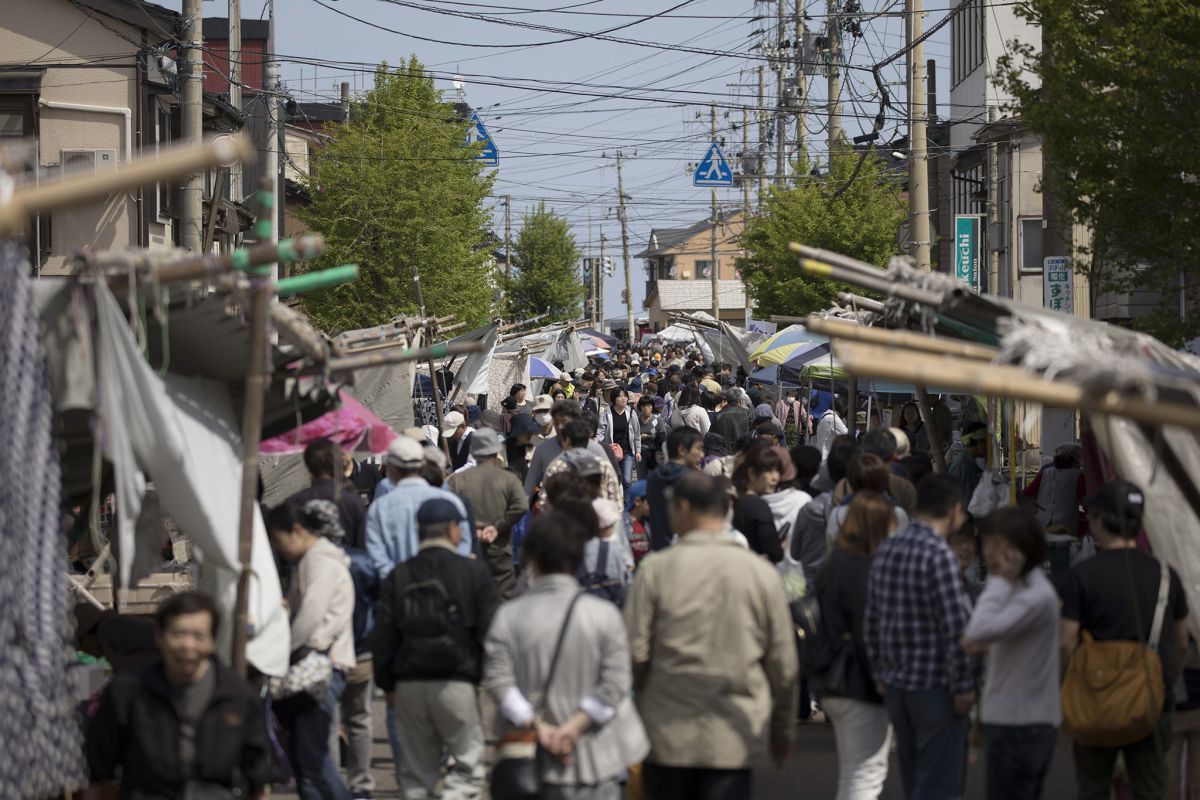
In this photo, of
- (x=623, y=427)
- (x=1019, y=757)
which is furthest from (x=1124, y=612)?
(x=623, y=427)

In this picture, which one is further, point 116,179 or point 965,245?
point 965,245

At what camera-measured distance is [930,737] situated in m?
6.32

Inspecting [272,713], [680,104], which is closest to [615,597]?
[272,713]

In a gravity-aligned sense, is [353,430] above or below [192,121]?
below

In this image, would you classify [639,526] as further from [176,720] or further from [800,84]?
[800,84]

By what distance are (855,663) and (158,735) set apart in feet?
10.4

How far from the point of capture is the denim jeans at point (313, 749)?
6.90m

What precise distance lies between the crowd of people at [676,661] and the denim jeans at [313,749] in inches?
0.5

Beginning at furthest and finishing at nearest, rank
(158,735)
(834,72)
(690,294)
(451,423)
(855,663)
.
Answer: (690,294) → (834,72) → (451,423) → (855,663) → (158,735)

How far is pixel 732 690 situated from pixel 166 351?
2.47 meters

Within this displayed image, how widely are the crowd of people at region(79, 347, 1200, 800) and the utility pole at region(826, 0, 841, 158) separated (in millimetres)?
21171

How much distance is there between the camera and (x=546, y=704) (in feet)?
17.8

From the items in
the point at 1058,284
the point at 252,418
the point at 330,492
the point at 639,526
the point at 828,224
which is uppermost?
the point at 828,224

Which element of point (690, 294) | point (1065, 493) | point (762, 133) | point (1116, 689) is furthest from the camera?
point (690, 294)
